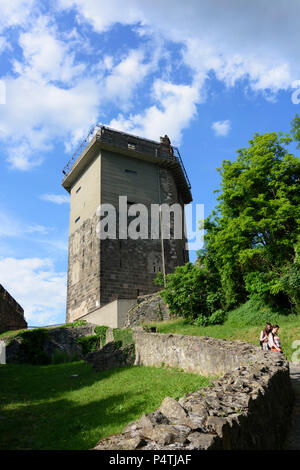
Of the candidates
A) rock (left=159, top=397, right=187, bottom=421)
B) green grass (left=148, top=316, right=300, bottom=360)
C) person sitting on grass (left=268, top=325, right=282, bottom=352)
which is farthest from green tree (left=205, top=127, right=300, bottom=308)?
rock (left=159, top=397, right=187, bottom=421)

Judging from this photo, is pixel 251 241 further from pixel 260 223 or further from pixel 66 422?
pixel 66 422

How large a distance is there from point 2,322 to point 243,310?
18.2 metres

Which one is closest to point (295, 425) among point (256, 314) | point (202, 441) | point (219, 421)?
point (219, 421)

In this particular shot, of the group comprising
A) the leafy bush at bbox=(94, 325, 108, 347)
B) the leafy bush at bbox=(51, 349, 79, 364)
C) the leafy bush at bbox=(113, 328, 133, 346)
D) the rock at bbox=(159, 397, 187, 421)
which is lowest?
the leafy bush at bbox=(51, 349, 79, 364)

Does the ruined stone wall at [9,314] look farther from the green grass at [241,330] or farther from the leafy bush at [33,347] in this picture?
the green grass at [241,330]

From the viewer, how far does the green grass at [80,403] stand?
7.35 metres

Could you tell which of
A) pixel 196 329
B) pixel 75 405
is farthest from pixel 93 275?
pixel 75 405

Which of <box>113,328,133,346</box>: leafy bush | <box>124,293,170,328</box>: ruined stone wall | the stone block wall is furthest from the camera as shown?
<box>124,293,170,328</box>: ruined stone wall

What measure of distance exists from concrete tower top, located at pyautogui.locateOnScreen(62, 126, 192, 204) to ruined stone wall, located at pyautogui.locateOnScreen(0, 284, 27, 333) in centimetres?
1456

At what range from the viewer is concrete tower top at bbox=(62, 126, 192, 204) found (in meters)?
33.3

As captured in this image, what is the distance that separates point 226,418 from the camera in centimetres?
395

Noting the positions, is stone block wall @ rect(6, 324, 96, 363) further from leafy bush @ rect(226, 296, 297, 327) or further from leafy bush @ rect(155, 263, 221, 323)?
leafy bush @ rect(226, 296, 297, 327)

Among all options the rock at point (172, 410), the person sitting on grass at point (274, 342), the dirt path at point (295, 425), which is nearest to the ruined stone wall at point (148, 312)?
the person sitting on grass at point (274, 342)

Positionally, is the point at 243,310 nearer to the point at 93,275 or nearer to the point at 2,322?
the point at 93,275
